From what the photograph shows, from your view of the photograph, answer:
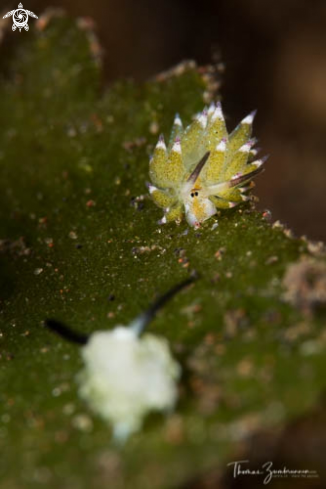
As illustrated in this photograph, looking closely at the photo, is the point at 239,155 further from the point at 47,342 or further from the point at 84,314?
the point at 47,342

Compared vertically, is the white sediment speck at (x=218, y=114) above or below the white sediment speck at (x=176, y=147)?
above

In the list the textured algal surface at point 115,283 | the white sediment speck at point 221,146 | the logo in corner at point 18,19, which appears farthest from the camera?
the logo in corner at point 18,19

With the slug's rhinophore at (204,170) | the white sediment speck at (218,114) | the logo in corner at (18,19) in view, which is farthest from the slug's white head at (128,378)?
the logo in corner at (18,19)

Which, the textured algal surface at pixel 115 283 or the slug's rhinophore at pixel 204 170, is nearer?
the textured algal surface at pixel 115 283

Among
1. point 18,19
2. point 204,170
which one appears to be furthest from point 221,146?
point 18,19

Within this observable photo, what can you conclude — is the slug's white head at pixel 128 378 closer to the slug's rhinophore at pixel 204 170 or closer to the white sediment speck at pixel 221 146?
the slug's rhinophore at pixel 204 170

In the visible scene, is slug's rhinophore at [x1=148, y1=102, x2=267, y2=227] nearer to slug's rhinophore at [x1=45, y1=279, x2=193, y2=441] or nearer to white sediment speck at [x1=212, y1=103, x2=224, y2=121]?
white sediment speck at [x1=212, y1=103, x2=224, y2=121]

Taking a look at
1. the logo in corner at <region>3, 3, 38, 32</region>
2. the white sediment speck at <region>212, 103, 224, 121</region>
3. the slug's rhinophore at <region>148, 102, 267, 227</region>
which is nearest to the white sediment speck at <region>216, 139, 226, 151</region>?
the slug's rhinophore at <region>148, 102, 267, 227</region>
